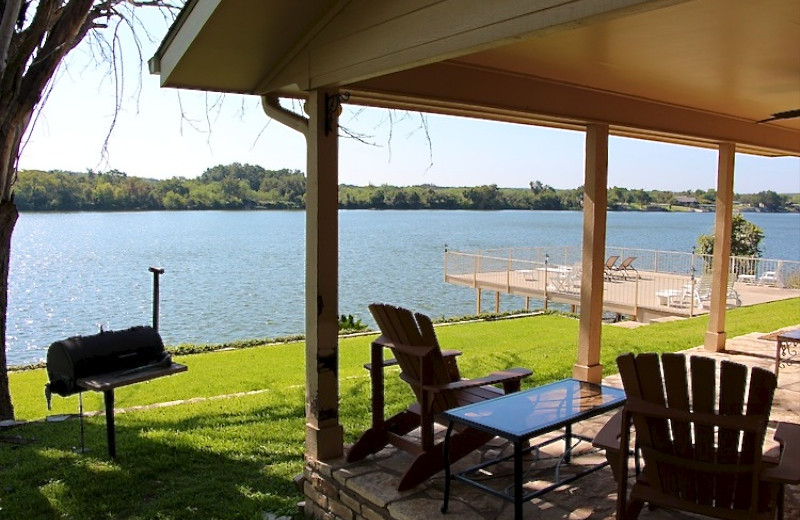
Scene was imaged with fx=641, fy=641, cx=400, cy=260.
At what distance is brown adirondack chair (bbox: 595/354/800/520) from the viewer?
2.25 meters

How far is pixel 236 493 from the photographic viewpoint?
382cm

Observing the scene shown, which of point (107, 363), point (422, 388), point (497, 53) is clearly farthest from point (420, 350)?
point (107, 363)

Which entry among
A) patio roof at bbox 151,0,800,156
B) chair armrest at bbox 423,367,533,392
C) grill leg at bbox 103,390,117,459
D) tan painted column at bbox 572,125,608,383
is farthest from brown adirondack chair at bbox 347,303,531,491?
tan painted column at bbox 572,125,608,383

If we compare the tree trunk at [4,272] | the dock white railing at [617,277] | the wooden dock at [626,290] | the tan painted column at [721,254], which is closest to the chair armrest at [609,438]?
the tan painted column at [721,254]

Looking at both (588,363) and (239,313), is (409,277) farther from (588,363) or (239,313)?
(588,363)

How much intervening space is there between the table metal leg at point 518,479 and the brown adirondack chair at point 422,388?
1.76ft

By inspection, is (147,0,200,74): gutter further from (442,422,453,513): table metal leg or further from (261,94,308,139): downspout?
(442,422,453,513): table metal leg

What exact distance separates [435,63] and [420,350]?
163 cm

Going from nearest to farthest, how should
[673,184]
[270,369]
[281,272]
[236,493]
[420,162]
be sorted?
[236,493], [420,162], [270,369], [281,272], [673,184]

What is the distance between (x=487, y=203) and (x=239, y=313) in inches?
405

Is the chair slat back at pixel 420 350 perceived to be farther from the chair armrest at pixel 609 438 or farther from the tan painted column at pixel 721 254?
the tan painted column at pixel 721 254

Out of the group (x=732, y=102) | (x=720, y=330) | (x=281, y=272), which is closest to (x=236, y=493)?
(x=732, y=102)

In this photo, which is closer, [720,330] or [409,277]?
[720,330]

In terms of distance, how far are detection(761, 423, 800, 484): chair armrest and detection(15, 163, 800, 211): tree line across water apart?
2.69m
